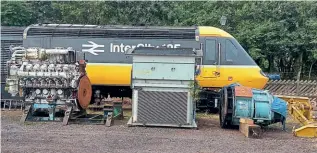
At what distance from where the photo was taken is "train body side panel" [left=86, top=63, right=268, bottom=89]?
568 inches

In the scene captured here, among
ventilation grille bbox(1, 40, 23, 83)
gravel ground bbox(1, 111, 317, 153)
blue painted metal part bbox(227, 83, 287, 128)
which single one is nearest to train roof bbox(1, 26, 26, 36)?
ventilation grille bbox(1, 40, 23, 83)

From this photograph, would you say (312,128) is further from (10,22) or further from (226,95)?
(10,22)

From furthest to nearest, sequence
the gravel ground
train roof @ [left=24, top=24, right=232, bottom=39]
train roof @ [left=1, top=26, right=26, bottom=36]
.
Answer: train roof @ [left=1, top=26, right=26, bottom=36]
train roof @ [left=24, top=24, right=232, bottom=39]
the gravel ground

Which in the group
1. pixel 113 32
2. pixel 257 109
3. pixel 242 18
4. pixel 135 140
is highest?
pixel 242 18

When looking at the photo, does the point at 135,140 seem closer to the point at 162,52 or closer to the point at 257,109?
the point at 162,52

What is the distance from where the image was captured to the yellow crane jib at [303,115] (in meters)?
10.6

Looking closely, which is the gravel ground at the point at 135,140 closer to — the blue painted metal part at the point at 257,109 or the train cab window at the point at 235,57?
the blue painted metal part at the point at 257,109

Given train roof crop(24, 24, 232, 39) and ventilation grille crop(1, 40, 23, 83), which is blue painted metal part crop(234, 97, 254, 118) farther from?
ventilation grille crop(1, 40, 23, 83)

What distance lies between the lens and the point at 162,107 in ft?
37.6

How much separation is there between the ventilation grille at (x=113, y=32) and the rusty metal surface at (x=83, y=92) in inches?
91.6

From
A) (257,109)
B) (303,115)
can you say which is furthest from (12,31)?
(303,115)

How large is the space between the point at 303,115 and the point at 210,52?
383 cm

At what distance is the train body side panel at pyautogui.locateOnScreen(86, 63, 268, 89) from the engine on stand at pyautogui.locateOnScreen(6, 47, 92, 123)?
2.11 meters

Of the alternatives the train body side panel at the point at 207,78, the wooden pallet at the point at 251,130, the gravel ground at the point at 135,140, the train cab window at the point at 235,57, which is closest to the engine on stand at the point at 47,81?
the gravel ground at the point at 135,140
